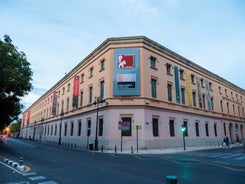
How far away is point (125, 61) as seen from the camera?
23.9 metres

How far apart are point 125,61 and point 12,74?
13.2 m

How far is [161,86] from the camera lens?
25594 millimetres

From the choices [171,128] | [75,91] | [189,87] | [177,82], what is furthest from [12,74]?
[189,87]

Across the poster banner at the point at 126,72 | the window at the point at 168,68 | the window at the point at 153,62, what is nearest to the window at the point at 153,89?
the window at the point at 153,62

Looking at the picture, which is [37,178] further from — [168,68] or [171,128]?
[168,68]

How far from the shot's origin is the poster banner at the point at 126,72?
22.9m

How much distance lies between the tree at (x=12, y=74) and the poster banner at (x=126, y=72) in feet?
34.0

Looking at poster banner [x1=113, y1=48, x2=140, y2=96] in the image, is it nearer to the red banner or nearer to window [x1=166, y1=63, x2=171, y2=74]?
the red banner

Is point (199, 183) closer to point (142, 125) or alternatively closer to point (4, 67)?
point (142, 125)

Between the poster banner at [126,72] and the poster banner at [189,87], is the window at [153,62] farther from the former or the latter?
the poster banner at [189,87]

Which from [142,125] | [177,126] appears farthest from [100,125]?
[177,126]

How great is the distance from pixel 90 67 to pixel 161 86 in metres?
12.2

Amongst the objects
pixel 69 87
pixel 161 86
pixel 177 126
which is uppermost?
pixel 69 87

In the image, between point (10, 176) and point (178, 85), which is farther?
point (178, 85)
